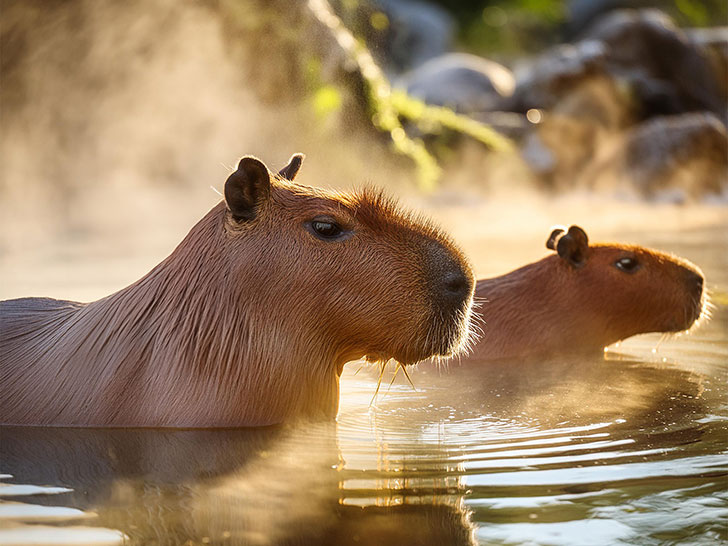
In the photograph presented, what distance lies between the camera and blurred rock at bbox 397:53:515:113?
750 inches

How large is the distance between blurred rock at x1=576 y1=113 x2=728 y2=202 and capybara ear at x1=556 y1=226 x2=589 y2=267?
11.1 m

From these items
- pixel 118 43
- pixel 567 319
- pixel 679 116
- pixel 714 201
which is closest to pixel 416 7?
pixel 679 116

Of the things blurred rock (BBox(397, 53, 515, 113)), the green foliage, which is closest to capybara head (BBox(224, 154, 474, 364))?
the green foliage

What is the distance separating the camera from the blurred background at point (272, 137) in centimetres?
1068

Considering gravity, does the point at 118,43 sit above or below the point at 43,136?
above

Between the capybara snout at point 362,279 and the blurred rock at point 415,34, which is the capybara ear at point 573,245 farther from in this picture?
the blurred rock at point 415,34

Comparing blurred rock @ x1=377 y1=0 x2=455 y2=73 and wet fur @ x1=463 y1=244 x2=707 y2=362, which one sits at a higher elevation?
blurred rock @ x1=377 y1=0 x2=455 y2=73

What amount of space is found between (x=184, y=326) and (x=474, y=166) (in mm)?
12070

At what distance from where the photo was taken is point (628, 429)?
4.20 m

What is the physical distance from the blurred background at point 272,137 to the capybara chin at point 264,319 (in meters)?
3.30

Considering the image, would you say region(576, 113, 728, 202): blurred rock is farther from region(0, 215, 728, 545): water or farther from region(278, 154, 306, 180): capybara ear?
region(278, 154, 306, 180): capybara ear

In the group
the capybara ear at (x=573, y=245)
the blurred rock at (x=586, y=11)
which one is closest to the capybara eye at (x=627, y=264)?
the capybara ear at (x=573, y=245)

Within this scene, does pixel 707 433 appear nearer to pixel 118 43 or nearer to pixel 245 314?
pixel 245 314

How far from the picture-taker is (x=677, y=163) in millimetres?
17344
